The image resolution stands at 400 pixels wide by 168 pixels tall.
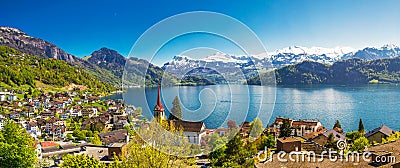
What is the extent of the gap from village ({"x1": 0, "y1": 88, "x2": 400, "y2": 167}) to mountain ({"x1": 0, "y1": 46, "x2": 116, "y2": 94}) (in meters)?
11.3

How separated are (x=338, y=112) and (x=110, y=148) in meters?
49.2

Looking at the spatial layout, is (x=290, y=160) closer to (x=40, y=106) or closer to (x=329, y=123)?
(x=329, y=123)

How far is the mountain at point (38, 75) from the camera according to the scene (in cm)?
8963

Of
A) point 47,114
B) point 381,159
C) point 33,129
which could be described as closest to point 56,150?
point 33,129

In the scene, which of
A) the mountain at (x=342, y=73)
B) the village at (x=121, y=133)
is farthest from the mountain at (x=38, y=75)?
the mountain at (x=342, y=73)

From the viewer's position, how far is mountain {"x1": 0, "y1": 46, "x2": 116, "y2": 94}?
294 feet

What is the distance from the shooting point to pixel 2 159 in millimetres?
13594

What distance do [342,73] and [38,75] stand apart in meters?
154

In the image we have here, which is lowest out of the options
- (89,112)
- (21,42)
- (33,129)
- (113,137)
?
(33,129)

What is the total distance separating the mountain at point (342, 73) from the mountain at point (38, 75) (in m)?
98.3

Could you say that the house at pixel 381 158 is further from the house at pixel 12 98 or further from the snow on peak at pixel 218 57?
the house at pixel 12 98

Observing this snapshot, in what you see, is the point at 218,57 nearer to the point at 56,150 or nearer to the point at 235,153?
the point at 235,153

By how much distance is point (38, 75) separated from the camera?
101 m

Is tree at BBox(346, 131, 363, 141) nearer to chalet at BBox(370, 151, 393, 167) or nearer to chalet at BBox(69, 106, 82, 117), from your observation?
chalet at BBox(370, 151, 393, 167)
